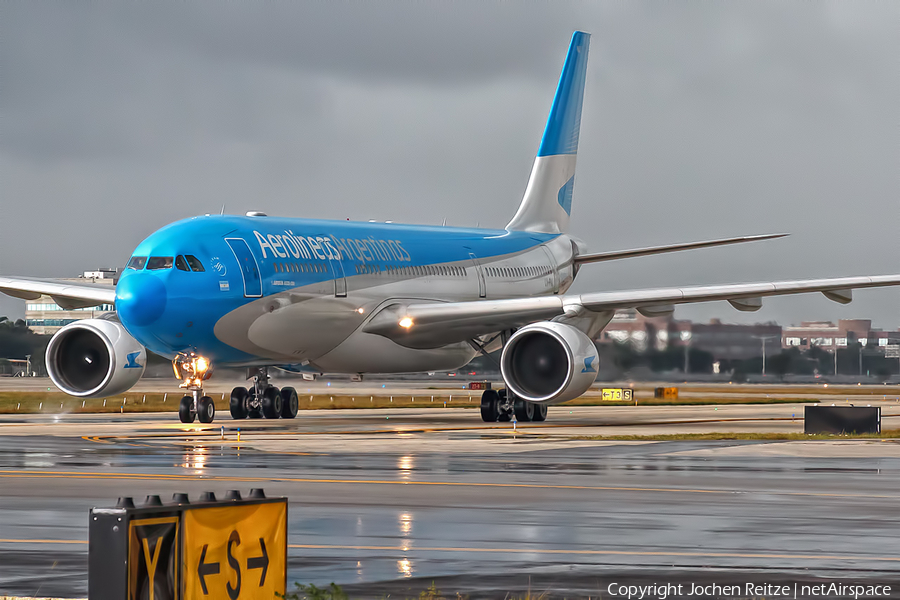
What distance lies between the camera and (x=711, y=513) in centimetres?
1238

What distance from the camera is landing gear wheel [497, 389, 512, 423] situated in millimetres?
30672

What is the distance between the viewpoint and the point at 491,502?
13.3 meters

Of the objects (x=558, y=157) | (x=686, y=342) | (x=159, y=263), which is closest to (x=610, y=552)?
Result: (x=159, y=263)

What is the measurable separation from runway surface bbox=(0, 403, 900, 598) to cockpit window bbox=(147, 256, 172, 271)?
301 centimetres

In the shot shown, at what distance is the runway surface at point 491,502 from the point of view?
8.98m

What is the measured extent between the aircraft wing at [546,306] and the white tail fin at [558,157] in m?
8.82

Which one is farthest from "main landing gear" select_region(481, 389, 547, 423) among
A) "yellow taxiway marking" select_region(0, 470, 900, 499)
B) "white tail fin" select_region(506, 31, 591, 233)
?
"yellow taxiway marking" select_region(0, 470, 900, 499)

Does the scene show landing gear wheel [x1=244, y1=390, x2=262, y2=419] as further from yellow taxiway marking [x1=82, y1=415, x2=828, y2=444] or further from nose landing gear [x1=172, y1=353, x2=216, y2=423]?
nose landing gear [x1=172, y1=353, x2=216, y2=423]

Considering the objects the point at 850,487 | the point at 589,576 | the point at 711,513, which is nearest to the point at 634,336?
the point at 850,487

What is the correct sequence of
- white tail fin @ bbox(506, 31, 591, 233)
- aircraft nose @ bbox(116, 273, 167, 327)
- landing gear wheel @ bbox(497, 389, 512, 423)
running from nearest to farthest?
aircraft nose @ bbox(116, 273, 167, 327) < landing gear wheel @ bbox(497, 389, 512, 423) < white tail fin @ bbox(506, 31, 591, 233)

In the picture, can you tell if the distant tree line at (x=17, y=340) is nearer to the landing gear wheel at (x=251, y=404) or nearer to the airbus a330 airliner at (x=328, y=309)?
the airbus a330 airliner at (x=328, y=309)

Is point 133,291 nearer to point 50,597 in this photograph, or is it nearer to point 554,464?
point 554,464

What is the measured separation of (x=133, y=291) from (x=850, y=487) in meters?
14.4

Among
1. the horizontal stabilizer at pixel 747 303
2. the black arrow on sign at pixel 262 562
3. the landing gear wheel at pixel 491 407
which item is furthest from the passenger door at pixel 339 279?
the black arrow on sign at pixel 262 562
